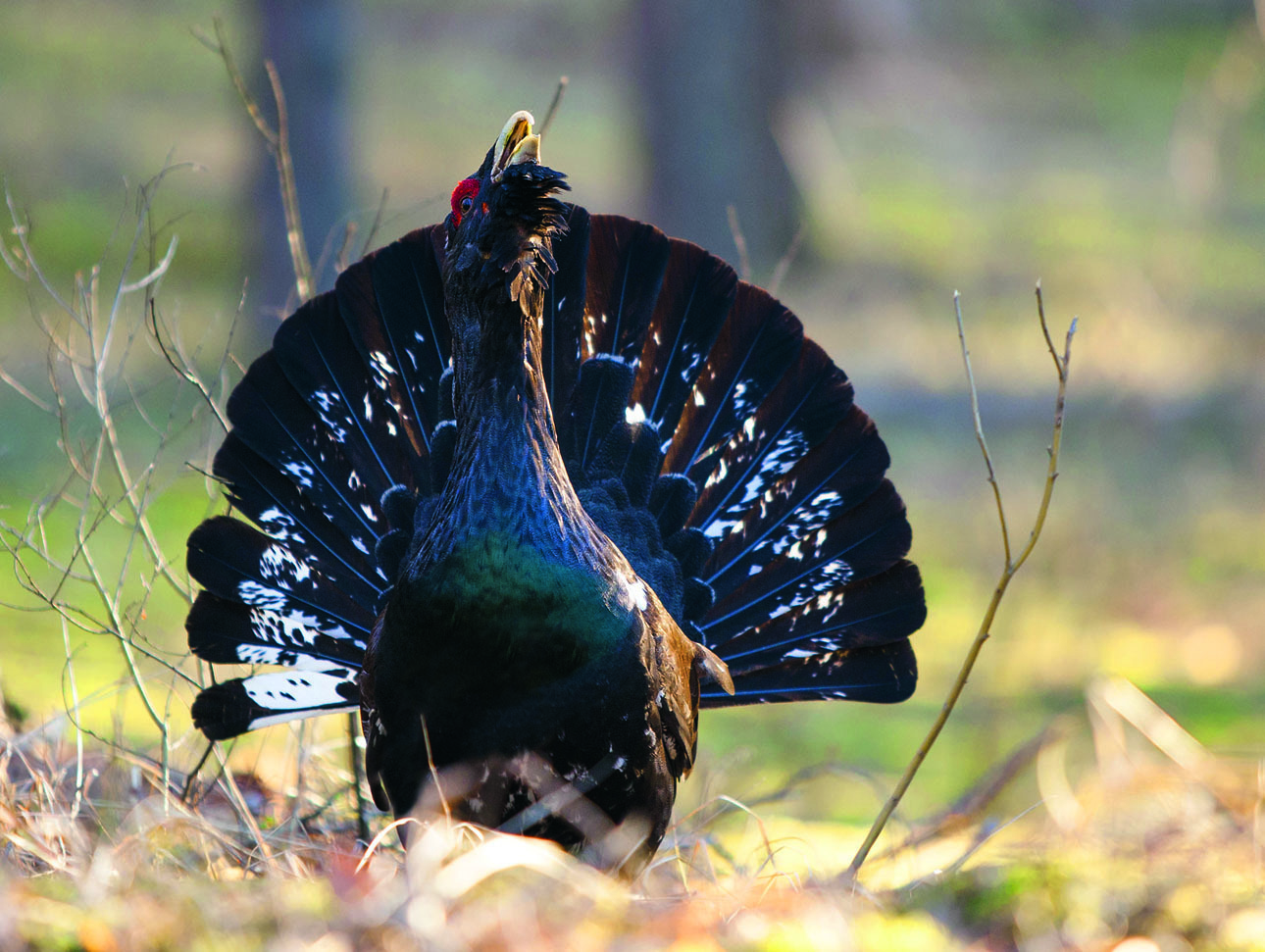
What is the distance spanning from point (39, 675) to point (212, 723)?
12.9 ft

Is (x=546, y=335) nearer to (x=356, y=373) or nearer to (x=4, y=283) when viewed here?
(x=356, y=373)

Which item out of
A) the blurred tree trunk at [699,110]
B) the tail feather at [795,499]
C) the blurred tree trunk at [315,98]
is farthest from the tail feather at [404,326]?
the blurred tree trunk at [699,110]

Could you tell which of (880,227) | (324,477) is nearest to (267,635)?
(324,477)

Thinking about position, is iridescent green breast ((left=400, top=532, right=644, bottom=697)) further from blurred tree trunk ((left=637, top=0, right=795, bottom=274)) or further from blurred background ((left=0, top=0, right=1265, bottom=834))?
blurred tree trunk ((left=637, top=0, right=795, bottom=274))

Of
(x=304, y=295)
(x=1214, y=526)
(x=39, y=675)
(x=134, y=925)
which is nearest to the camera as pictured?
(x=134, y=925)

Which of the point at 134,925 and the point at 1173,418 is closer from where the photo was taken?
the point at 134,925

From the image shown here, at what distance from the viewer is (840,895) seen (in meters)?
2.24

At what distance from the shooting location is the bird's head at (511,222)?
265cm

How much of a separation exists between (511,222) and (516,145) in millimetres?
178

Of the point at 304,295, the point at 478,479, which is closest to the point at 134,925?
the point at 478,479

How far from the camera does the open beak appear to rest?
2.66 metres

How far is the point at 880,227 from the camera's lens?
1822cm

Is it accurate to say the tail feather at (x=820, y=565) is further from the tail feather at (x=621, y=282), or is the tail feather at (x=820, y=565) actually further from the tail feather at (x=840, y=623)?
the tail feather at (x=621, y=282)

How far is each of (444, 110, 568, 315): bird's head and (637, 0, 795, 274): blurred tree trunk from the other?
989cm
